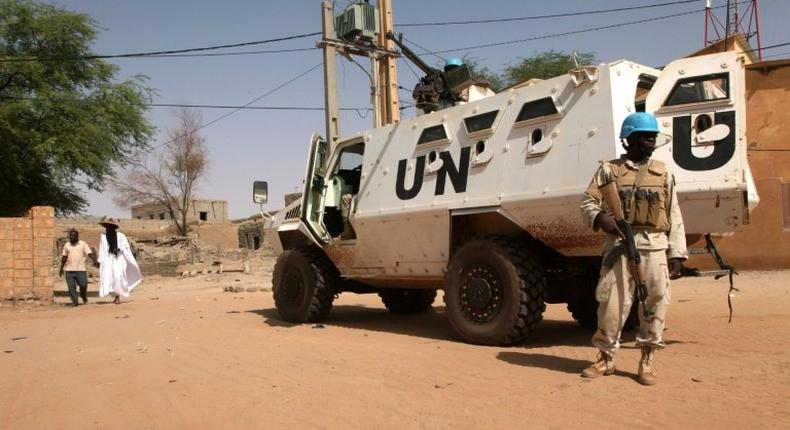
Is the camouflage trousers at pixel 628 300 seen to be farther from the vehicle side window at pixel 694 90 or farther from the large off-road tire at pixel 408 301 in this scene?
the large off-road tire at pixel 408 301

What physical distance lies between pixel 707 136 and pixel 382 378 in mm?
3192

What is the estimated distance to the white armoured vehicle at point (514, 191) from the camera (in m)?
4.95

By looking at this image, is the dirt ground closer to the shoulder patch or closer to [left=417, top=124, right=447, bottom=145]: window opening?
the shoulder patch

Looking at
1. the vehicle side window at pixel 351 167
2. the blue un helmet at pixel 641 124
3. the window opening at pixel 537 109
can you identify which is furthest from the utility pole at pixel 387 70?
the blue un helmet at pixel 641 124

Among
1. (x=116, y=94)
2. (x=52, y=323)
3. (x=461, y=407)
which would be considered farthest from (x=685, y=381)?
(x=116, y=94)

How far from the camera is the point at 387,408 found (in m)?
3.80

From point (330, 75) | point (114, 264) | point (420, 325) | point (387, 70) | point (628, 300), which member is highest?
point (387, 70)

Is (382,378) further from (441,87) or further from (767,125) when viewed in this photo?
(767,125)

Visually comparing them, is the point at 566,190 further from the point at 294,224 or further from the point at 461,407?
the point at 294,224

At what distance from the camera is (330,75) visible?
1419 centimetres

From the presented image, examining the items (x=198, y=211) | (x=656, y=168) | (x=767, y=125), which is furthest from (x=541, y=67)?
(x=198, y=211)

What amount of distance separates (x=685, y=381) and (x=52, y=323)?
29.4 ft

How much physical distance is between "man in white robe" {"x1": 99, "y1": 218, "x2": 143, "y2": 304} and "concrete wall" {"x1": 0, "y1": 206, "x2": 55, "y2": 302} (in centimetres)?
110

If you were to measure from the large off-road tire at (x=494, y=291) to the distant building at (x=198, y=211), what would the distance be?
4810 centimetres
